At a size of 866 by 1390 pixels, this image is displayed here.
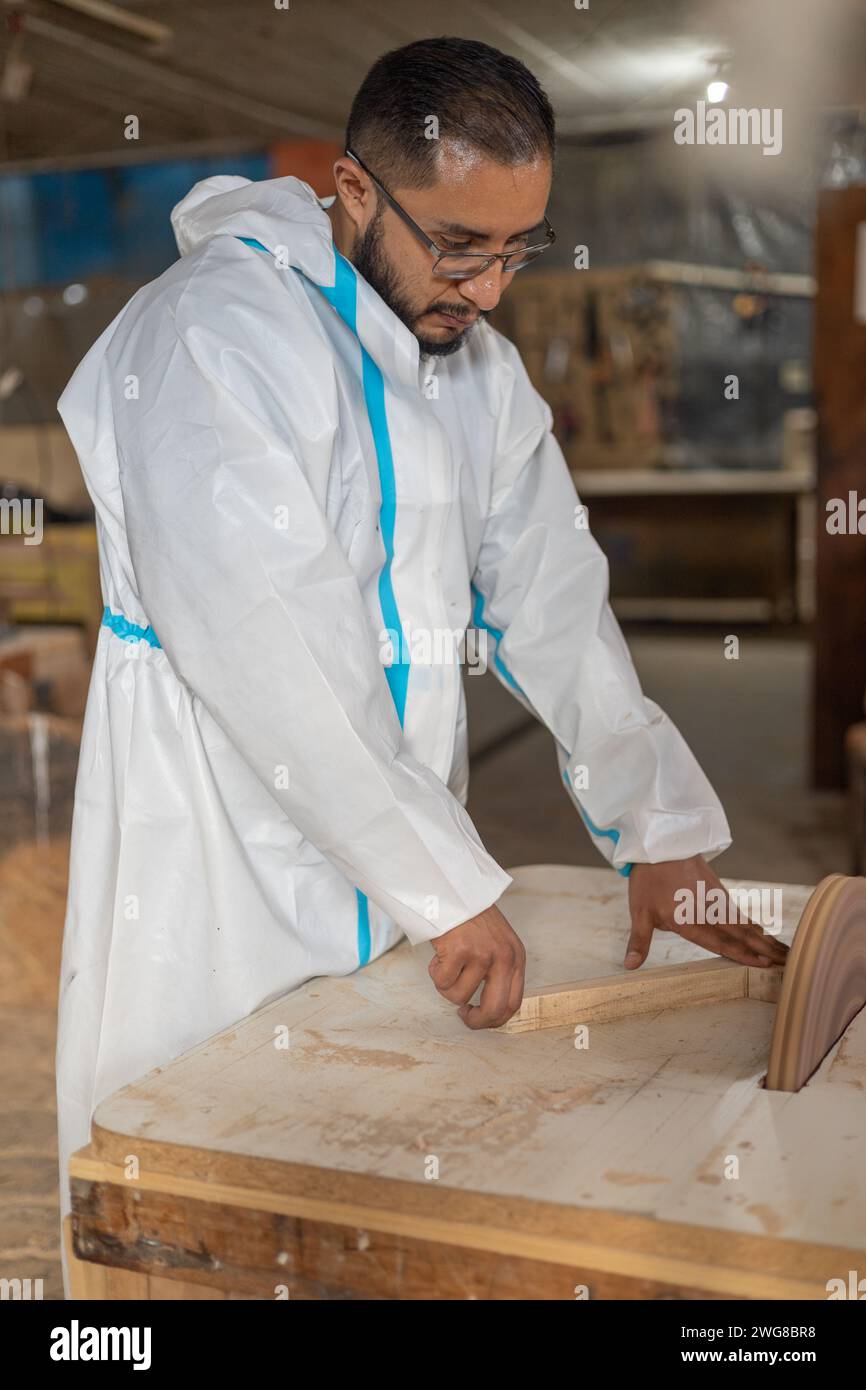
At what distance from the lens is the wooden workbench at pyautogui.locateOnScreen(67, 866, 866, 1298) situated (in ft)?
2.66

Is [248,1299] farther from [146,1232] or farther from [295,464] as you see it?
[295,464]

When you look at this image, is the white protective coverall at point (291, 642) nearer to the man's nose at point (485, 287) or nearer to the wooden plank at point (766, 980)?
the man's nose at point (485, 287)

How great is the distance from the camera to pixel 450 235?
3.84 feet

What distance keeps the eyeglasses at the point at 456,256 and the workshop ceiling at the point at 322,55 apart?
128 inches

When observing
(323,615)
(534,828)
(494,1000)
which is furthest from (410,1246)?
(534,828)

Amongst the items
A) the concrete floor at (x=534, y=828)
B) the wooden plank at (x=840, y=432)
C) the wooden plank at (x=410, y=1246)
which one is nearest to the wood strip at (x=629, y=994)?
the wooden plank at (x=410, y=1246)

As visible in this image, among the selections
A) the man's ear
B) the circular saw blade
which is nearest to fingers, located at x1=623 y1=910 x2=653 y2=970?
the circular saw blade

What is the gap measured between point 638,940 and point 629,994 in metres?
0.14

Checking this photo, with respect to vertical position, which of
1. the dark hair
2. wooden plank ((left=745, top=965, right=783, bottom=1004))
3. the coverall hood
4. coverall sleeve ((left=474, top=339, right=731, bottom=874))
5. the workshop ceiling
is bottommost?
wooden plank ((left=745, top=965, right=783, bottom=1004))

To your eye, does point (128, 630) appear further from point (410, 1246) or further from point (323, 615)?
point (410, 1246)

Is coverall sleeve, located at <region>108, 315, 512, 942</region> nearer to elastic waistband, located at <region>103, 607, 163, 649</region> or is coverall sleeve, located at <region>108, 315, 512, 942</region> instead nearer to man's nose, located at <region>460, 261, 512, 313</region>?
elastic waistband, located at <region>103, 607, 163, 649</region>

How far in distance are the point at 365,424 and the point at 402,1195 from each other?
67 centimetres

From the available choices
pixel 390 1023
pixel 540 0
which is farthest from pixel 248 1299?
pixel 540 0

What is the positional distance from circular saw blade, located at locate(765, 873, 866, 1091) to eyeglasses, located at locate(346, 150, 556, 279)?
578 millimetres
